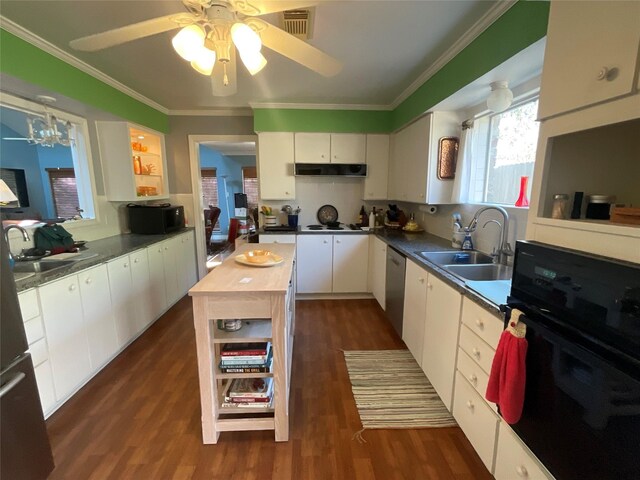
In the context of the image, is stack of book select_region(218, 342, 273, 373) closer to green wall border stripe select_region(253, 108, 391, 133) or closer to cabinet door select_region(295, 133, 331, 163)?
cabinet door select_region(295, 133, 331, 163)

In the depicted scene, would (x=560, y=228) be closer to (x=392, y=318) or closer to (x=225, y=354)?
(x=225, y=354)

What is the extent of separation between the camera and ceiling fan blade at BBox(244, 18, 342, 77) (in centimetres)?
129

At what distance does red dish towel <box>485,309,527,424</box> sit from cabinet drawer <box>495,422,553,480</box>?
150mm

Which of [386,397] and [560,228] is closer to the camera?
[560,228]

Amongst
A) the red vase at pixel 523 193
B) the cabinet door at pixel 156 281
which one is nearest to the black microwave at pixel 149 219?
the cabinet door at pixel 156 281

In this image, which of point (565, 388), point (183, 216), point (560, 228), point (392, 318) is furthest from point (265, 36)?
point (183, 216)

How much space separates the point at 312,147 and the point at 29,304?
2.95 metres

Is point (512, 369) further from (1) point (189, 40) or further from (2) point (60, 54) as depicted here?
(2) point (60, 54)

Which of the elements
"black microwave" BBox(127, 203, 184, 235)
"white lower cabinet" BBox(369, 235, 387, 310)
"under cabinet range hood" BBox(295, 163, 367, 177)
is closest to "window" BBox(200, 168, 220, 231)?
"black microwave" BBox(127, 203, 184, 235)

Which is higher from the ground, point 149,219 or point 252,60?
point 252,60

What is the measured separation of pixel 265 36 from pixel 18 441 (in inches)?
81.1

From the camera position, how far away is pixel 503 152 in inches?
88.8

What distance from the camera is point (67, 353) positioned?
6.05ft

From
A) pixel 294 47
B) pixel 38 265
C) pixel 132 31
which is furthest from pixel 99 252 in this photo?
pixel 294 47
